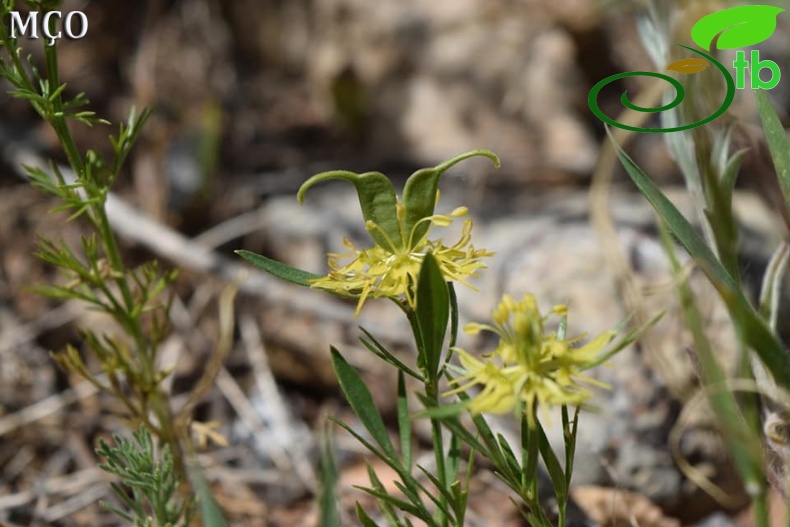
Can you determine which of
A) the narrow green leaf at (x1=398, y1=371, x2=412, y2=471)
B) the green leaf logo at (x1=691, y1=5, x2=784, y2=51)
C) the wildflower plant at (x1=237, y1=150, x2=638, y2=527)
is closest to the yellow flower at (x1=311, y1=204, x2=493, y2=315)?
the wildflower plant at (x1=237, y1=150, x2=638, y2=527)

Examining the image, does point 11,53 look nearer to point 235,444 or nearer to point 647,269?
point 235,444

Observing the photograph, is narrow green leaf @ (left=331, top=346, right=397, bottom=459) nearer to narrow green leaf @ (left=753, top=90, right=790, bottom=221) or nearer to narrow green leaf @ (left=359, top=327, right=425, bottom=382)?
narrow green leaf @ (left=359, top=327, right=425, bottom=382)

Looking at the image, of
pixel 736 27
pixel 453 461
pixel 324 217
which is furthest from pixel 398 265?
pixel 324 217

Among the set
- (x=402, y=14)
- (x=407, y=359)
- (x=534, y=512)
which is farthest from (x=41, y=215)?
(x=534, y=512)

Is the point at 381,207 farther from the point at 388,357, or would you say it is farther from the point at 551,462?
the point at 551,462

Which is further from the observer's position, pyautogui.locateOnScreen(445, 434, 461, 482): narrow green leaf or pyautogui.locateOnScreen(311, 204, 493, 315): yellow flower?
pyautogui.locateOnScreen(445, 434, 461, 482): narrow green leaf

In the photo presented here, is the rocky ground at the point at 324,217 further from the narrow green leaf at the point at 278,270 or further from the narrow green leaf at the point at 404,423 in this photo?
the narrow green leaf at the point at 278,270

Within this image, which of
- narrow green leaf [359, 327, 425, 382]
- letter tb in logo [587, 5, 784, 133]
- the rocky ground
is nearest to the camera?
narrow green leaf [359, 327, 425, 382]
